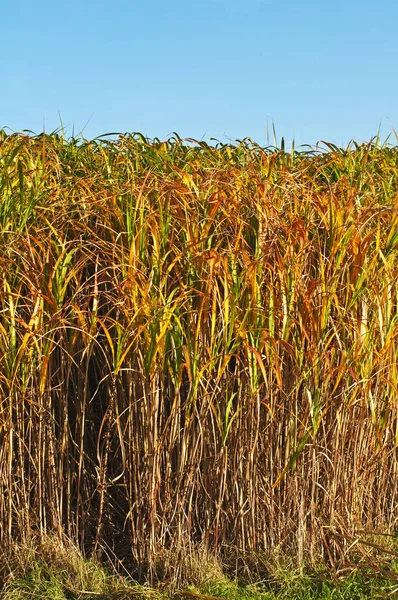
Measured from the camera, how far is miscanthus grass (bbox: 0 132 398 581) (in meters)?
2.87

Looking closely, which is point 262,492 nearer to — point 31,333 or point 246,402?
point 246,402

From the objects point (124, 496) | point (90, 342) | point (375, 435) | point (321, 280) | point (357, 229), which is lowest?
point (124, 496)

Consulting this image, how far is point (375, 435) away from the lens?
3271 mm

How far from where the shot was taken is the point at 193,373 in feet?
9.11

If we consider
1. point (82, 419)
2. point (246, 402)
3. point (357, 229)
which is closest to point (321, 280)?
point (357, 229)

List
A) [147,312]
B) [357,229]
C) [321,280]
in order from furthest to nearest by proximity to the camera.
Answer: [357,229] < [321,280] < [147,312]

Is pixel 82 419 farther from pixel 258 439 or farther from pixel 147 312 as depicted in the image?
pixel 258 439

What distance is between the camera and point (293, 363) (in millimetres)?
2973

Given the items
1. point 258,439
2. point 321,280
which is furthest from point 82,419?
point 321,280

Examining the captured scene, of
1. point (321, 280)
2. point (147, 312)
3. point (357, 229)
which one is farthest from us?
point (357, 229)

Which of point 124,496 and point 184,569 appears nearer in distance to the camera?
point 184,569

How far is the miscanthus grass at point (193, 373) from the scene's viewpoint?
2865mm

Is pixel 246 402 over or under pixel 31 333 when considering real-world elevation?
under

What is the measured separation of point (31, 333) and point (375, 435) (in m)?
1.55
